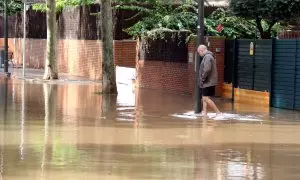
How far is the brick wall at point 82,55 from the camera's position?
31.9 metres

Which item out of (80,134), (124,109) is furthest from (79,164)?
(124,109)

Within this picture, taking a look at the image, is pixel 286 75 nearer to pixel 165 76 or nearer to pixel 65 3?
pixel 165 76

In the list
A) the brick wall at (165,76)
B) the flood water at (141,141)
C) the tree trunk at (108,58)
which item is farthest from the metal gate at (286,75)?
the tree trunk at (108,58)

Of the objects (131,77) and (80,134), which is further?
(131,77)

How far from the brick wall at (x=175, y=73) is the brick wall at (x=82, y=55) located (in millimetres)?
3597

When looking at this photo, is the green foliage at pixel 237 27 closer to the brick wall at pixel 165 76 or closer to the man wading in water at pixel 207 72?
the brick wall at pixel 165 76

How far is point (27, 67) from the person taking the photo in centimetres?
4431

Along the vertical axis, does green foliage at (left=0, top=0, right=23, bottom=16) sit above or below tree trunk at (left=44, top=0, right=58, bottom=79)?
above

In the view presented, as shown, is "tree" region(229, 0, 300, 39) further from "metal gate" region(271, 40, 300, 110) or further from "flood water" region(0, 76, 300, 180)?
"flood water" region(0, 76, 300, 180)

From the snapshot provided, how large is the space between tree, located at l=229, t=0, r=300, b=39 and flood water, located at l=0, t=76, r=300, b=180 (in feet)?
14.4

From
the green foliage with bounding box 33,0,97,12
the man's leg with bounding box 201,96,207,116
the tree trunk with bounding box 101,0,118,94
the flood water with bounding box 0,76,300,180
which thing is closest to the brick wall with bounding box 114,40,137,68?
the green foliage with bounding box 33,0,97,12

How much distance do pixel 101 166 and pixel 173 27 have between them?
61.3 feet

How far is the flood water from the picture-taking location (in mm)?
9391

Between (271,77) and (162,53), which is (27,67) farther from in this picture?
(271,77)
